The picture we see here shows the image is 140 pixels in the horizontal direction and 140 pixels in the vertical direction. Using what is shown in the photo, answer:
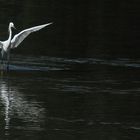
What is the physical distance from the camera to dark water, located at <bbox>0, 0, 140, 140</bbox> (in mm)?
Answer: 16031

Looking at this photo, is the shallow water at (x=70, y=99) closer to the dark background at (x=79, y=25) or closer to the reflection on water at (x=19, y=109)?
the reflection on water at (x=19, y=109)

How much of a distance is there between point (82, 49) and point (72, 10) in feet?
46.9

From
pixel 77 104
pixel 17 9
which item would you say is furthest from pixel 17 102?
pixel 17 9

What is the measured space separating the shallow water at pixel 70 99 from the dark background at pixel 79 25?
2.02 m

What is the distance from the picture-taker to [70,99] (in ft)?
62.4

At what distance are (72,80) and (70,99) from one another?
290cm

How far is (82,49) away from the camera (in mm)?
28422

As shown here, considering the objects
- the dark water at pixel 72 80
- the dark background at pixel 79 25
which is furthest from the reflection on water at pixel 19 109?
the dark background at pixel 79 25

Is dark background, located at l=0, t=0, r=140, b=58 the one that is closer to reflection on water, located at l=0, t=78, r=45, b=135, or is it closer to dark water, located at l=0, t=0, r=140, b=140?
dark water, located at l=0, t=0, r=140, b=140

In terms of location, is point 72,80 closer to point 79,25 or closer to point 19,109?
point 19,109

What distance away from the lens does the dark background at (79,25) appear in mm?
28094

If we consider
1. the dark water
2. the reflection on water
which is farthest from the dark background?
the reflection on water

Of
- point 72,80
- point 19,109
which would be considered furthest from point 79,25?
point 19,109

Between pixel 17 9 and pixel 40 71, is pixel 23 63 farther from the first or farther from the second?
pixel 17 9
